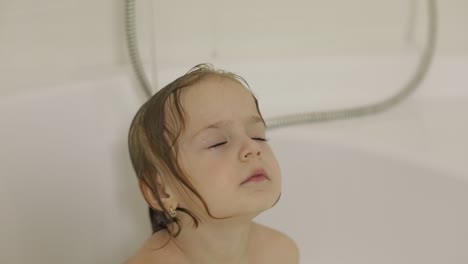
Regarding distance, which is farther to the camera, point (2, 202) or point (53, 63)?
point (53, 63)

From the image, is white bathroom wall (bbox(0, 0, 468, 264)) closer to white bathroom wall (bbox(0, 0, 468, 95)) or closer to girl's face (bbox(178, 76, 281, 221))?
white bathroom wall (bbox(0, 0, 468, 95))

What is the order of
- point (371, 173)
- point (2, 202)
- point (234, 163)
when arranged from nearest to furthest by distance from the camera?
point (234, 163) < point (2, 202) < point (371, 173)

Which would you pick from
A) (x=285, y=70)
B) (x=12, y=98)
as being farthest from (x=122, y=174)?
(x=285, y=70)

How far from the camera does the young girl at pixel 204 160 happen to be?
0.68 m

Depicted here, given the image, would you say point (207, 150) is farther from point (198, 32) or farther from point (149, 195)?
point (198, 32)

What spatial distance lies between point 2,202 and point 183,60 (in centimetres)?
38

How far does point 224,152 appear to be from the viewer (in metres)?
0.68

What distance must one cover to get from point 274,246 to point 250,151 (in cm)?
25

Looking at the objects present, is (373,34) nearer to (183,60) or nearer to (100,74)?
(183,60)

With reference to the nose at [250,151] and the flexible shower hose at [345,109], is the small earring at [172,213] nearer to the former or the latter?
the nose at [250,151]

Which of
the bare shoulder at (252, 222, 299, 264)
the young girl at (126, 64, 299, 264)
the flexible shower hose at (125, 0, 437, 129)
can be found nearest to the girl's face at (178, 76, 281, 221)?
the young girl at (126, 64, 299, 264)

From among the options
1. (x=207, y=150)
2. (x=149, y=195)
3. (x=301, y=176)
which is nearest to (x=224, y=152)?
(x=207, y=150)

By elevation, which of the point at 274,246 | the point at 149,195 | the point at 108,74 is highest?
the point at 108,74

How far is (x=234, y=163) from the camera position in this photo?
0.68m
